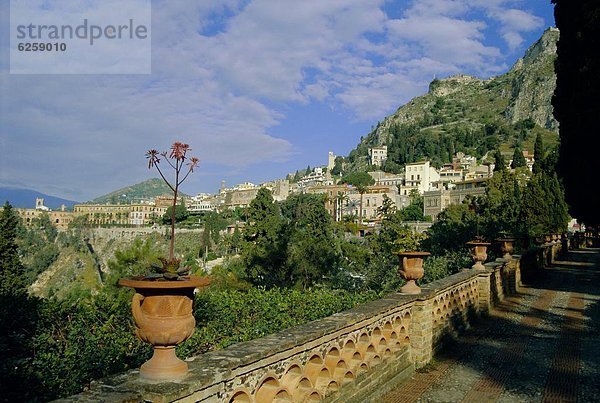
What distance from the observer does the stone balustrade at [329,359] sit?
247 centimetres

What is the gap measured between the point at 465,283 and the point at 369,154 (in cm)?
15962

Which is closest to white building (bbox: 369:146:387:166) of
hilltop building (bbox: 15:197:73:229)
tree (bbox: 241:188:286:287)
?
hilltop building (bbox: 15:197:73:229)

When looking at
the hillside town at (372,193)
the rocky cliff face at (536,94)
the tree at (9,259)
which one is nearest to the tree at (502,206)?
the tree at (9,259)

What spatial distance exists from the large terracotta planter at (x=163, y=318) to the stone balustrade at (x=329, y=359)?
0.40ft

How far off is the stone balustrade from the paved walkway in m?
0.29

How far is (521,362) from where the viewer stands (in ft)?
21.4

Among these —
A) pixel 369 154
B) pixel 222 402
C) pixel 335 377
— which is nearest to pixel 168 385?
pixel 222 402

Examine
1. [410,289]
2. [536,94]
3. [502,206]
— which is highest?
[536,94]

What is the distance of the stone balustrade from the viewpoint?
2.47 meters

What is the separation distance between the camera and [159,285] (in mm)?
2547

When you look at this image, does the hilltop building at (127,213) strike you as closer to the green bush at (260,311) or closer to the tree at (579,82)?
the tree at (579,82)

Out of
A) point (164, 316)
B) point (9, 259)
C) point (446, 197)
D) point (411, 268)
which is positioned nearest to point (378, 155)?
point (446, 197)

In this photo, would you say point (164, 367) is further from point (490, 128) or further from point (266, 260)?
point (490, 128)

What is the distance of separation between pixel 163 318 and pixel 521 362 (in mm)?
5782
